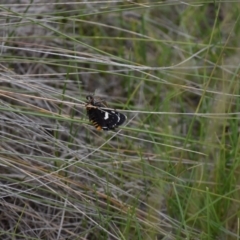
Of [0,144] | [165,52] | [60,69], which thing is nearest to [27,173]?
[0,144]

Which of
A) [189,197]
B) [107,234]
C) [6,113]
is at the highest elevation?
[6,113]

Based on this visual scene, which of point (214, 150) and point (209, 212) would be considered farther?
point (214, 150)

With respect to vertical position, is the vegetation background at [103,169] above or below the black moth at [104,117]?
below

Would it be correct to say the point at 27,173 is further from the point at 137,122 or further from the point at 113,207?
the point at 137,122

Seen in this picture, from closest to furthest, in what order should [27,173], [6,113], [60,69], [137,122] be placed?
[27,173] < [6,113] < [137,122] < [60,69]

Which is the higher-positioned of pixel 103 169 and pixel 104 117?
pixel 104 117

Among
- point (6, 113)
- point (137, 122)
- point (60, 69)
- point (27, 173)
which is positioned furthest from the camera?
point (60, 69)

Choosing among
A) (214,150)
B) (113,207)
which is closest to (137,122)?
(214,150)

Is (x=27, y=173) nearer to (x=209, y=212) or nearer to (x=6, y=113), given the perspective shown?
(x=6, y=113)

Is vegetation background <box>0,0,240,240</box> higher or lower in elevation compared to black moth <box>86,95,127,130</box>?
lower

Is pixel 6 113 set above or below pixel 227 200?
above
